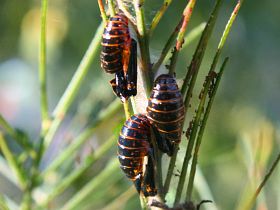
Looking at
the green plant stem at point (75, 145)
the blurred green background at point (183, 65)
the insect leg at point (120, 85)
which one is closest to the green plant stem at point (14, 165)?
the green plant stem at point (75, 145)

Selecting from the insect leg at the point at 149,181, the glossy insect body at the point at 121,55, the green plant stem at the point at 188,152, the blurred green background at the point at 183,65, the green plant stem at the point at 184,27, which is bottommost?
the blurred green background at the point at 183,65

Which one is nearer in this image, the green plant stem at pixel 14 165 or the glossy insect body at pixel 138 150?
the glossy insect body at pixel 138 150

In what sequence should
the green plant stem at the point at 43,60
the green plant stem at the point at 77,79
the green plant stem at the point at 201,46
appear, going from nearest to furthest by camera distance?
1. the green plant stem at the point at 201,46
2. the green plant stem at the point at 43,60
3. the green plant stem at the point at 77,79

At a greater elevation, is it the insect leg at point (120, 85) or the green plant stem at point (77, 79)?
the insect leg at point (120, 85)

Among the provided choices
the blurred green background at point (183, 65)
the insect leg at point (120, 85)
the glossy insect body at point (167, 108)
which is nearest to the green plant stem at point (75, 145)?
the insect leg at point (120, 85)

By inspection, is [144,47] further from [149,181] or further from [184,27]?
[149,181]

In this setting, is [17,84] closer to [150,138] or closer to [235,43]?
[235,43]

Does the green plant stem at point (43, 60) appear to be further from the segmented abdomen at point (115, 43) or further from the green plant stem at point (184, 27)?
the green plant stem at point (184, 27)

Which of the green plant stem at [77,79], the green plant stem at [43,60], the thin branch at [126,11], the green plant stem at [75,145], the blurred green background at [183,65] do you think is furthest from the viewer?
the blurred green background at [183,65]
